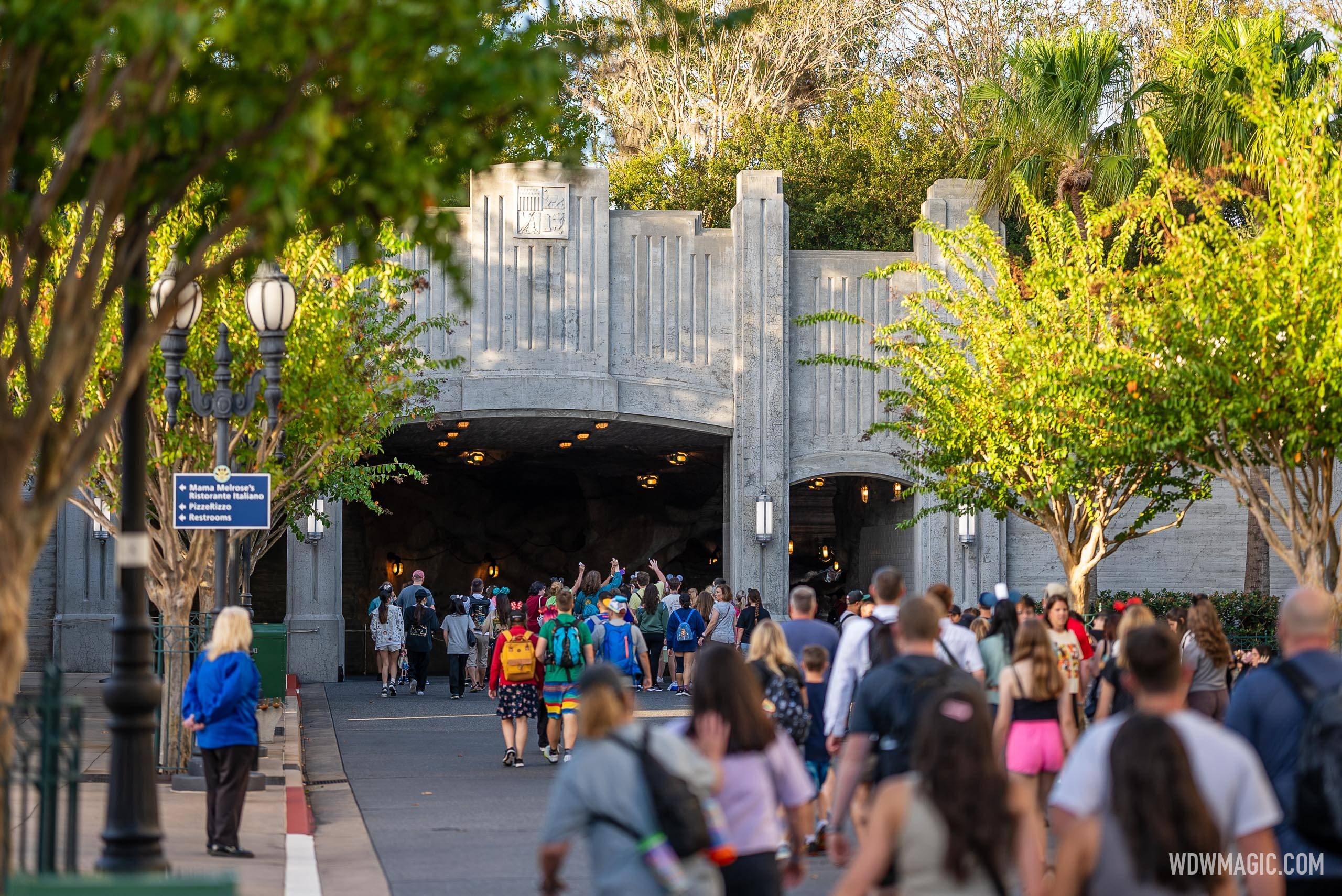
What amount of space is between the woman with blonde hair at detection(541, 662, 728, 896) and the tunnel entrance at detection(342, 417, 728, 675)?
33.0m

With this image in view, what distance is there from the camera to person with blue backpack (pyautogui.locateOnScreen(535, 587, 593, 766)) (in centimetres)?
1523

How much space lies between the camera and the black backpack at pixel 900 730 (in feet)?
23.8

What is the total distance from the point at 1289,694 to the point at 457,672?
66.3ft

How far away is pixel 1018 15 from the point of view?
4088 centimetres

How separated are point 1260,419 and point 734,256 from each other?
48.4 feet

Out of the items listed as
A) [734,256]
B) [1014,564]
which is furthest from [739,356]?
[1014,564]

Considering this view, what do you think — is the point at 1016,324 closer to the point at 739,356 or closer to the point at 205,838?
the point at 739,356

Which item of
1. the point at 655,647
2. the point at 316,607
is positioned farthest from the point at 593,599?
the point at 316,607

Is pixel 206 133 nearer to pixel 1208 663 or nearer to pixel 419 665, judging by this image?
pixel 1208 663

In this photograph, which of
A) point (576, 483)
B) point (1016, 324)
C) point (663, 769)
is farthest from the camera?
point (576, 483)

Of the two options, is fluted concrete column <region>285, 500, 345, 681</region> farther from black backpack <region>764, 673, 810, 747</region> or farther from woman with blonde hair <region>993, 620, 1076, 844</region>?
woman with blonde hair <region>993, 620, 1076, 844</region>

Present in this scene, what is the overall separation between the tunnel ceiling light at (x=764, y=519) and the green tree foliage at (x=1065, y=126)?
7142mm

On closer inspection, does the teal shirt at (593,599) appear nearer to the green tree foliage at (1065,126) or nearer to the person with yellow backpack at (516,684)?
the person with yellow backpack at (516,684)

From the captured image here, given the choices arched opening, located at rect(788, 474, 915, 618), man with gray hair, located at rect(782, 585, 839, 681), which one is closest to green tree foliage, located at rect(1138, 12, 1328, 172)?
arched opening, located at rect(788, 474, 915, 618)
